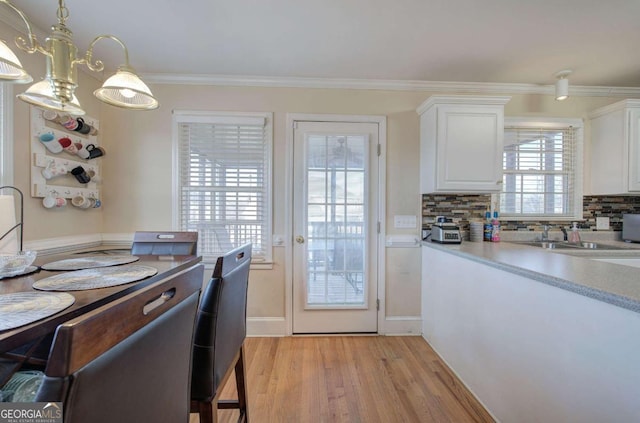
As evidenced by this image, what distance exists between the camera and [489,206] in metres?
2.56

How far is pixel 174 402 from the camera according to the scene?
2.36 feet

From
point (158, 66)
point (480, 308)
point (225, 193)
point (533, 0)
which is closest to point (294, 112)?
point (225, 193)

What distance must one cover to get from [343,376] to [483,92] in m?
2.73

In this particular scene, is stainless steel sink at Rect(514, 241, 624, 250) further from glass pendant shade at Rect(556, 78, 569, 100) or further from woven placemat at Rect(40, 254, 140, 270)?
woven placemat at Rect(40, 254, 140, 270)

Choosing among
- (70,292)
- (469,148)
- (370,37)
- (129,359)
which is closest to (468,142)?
(469,148)

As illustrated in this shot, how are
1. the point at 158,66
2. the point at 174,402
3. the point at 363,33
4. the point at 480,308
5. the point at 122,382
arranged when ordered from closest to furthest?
the point at 122,382 → the point at 174,402 → the point at 480,308 → the point at 363,33 → the point at 158,66

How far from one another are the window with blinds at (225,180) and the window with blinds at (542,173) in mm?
2299

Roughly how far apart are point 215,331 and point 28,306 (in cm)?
55

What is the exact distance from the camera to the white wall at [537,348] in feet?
2.99

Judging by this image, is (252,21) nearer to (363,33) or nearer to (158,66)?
(363,33)

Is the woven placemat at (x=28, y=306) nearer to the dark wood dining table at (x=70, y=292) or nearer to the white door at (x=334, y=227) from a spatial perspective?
the dark wood dining table at (x=70, y=292)

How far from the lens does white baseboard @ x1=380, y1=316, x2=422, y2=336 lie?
249cm

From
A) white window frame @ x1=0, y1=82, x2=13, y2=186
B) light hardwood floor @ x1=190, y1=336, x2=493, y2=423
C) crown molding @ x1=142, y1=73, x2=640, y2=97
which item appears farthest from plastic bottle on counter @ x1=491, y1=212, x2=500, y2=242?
white window frame @ x1=0, y1=82, x2=13, y2=186

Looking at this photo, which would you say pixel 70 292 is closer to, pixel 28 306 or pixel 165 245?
pixel 28 306
